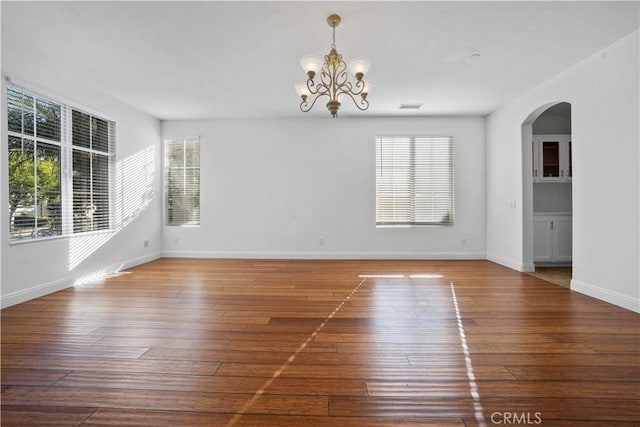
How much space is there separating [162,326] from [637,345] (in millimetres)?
3634

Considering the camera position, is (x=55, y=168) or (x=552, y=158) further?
(x=552, y=158)

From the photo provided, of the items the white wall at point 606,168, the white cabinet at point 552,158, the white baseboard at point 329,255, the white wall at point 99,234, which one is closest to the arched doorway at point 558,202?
the white cabinet at point 552,158

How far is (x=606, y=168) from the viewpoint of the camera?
3.25m

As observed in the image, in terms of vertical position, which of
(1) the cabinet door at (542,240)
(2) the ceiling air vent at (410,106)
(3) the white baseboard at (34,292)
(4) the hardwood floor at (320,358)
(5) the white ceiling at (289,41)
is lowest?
(4) the hardwood floor at (320,358)

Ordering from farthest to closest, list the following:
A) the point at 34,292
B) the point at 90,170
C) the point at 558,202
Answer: the point at 558,202 → the point at 90,170 → the point at 34,292

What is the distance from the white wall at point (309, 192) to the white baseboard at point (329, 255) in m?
0.02

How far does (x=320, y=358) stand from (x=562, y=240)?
5.21m

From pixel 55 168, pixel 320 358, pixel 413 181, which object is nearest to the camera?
pixel 320 358

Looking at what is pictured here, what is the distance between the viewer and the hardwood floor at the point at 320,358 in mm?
1506

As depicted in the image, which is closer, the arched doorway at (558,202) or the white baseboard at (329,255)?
the arched doorway at (558,202)

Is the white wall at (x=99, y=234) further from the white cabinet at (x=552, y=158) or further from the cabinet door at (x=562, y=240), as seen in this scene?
the cabinet door at (x=562, y=240)

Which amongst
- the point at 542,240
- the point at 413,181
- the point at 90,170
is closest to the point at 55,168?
the point at 90,170

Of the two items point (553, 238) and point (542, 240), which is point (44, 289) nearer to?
point (542, 240)

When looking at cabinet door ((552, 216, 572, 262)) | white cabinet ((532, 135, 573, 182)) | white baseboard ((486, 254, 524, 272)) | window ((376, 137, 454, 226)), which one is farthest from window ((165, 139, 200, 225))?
cabinet door ((552, 216, 572, 262))
